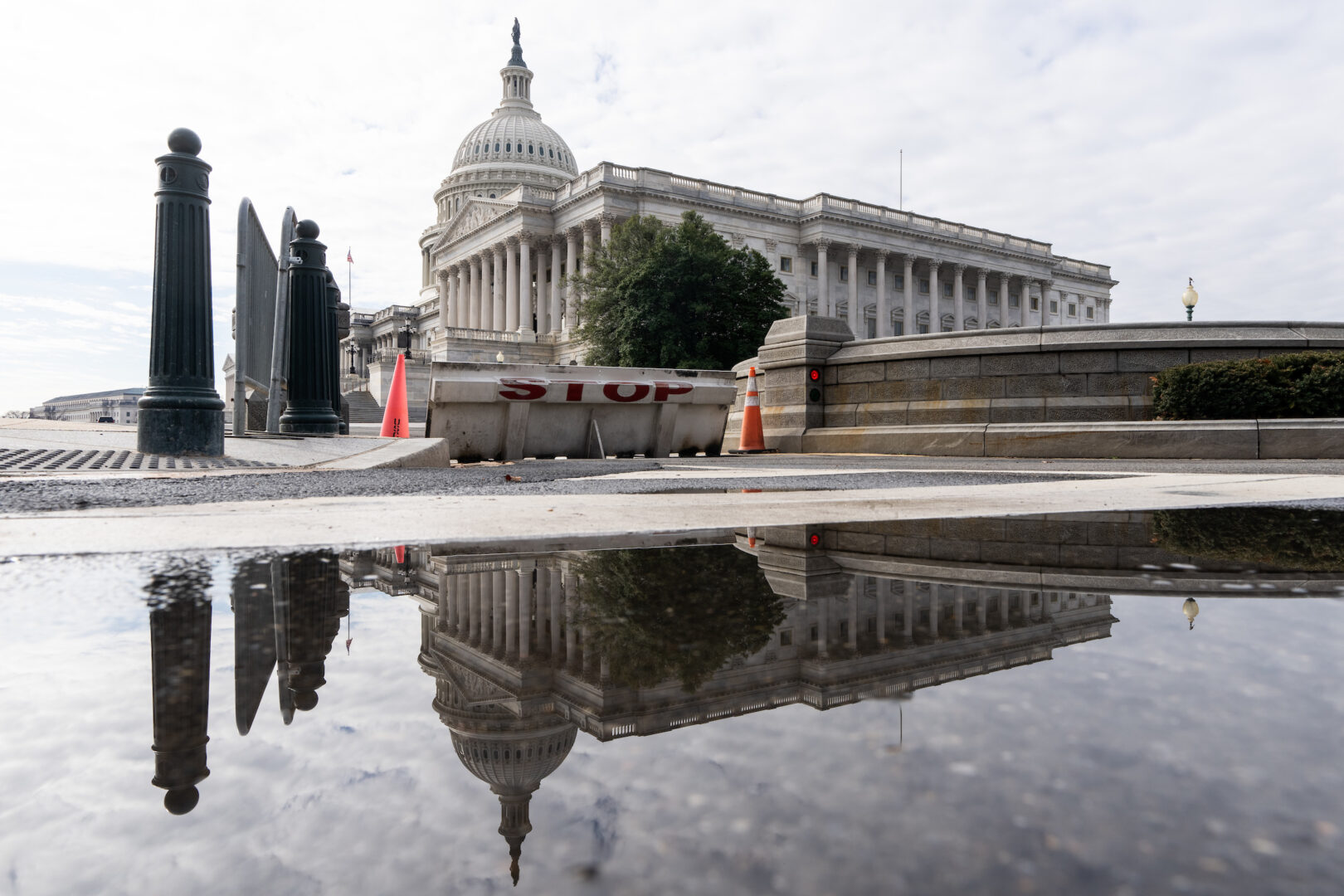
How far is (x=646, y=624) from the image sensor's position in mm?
2061

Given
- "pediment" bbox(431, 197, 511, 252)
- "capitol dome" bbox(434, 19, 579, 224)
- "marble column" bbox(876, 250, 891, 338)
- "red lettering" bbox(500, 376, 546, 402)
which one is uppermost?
"capitol dome" bbox(434, 19, 579, 224)

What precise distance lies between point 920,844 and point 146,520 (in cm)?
415

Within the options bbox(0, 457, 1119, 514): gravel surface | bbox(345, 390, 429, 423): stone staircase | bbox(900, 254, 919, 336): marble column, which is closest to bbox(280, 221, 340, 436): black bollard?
bbox(0, 457, 1119, 514): gravel surface

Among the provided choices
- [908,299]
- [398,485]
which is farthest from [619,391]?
[908,299]

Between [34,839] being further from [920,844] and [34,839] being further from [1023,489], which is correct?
[1023,489]

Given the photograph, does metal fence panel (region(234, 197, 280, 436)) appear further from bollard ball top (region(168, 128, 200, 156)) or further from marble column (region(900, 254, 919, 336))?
marble column (region(900, 254, 919, 336))

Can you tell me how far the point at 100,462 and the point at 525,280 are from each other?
63.6m

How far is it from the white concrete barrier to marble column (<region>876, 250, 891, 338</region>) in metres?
60.2

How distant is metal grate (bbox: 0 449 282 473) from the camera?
7.23 meters

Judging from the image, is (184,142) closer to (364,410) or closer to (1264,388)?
(1264,388)

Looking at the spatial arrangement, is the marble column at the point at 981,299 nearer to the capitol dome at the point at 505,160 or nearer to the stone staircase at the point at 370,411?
the capitol dome at the point at 505,160

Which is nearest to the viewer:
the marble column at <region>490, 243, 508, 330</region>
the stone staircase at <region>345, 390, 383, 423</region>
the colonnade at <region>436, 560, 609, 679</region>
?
the colonnade at <region>436, 560, 609, 679</region>

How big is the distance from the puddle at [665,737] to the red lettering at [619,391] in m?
12.8

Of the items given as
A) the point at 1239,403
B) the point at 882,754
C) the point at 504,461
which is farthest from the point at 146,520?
the point at 1239,403
